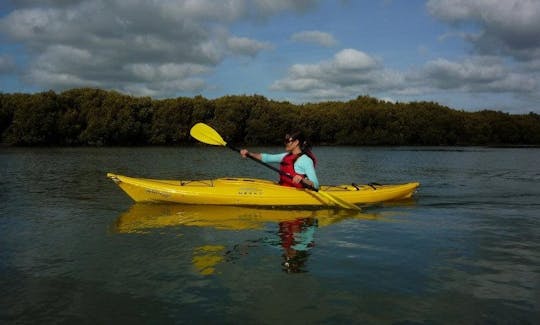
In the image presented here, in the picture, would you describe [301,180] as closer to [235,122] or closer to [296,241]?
[296,241]

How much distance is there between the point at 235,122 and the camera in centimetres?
5784

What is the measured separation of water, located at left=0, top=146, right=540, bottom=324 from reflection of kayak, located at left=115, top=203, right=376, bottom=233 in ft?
0.14

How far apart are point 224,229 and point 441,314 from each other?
4255mm

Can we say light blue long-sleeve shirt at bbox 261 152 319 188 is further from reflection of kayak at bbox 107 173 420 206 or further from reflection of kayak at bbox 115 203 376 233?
reflection of kayak at bbox 115 203 376 233

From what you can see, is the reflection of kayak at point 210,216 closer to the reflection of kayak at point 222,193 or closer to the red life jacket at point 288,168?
the reflection of kayak at point 222,193

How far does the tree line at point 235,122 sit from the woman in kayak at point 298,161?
146 ft

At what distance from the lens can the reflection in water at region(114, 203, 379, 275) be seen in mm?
6215

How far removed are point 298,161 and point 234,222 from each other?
180 cm

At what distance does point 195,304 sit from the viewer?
4566mm

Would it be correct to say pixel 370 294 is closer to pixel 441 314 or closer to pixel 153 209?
pixel 441 314

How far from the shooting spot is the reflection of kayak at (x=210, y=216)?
830 centimetres

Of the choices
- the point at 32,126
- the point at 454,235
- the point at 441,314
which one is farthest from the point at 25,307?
the point at 32,126

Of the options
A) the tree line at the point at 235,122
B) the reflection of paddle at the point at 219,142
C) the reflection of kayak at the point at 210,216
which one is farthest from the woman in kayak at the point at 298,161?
the tree line at the point at 235,122

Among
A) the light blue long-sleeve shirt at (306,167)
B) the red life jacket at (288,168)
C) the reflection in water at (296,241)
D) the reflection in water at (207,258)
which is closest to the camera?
the reflection in water at (207,258)
